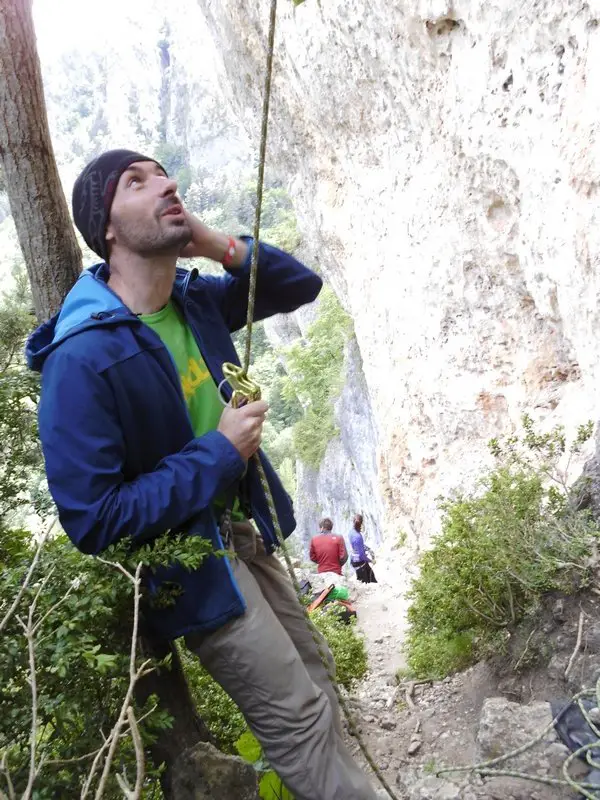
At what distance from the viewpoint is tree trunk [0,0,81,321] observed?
3.05 meters

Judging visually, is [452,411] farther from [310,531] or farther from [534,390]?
[310,531]

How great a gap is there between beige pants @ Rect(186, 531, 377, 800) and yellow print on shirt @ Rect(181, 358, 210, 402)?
0.67 metres

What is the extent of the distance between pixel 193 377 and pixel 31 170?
156 cm

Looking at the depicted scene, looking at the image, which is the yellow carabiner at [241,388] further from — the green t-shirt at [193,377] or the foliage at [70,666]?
the foliage at [70,666]

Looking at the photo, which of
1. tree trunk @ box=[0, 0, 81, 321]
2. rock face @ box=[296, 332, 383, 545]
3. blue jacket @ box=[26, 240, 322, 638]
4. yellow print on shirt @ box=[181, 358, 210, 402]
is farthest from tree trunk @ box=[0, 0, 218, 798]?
rock face @ box=[296, 332, 383, 545]

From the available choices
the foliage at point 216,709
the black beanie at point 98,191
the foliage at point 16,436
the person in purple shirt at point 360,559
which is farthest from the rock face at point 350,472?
the black beanie at point 98,191

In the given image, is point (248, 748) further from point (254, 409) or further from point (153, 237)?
point (153, 237)

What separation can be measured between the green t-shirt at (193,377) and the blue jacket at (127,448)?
0.19 ft

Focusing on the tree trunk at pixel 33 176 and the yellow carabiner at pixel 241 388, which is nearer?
the yellow carabiner at pixel 241 388

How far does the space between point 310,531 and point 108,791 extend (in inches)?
1056

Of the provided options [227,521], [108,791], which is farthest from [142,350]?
[108,791]

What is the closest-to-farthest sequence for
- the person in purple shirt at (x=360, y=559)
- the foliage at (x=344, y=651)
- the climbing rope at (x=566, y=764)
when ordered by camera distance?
the climbing rope at (x=566, y=764) → the foliage at (x=344, y=651) → the person in purple shirt at (x=360, y=559)

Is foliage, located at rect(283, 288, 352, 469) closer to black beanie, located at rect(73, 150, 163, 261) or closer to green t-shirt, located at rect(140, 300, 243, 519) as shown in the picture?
green t-shirt, located at rect(140, 300, 243, 519)

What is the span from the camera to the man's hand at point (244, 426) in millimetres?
2092
